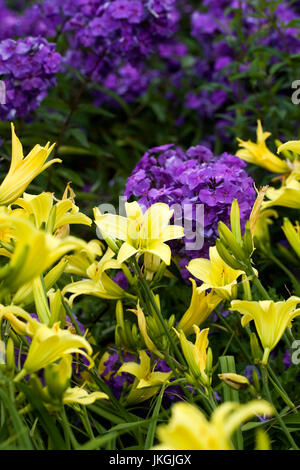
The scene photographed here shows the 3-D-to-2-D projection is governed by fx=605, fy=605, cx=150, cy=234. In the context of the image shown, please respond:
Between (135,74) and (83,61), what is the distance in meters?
0.22

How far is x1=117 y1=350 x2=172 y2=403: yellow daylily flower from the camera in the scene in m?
0.88

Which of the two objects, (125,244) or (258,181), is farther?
(258,181)

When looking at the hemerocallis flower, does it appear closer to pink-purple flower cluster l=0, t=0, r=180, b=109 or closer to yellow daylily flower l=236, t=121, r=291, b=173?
yellow daylily flower l=236, t=121, r=291, b=173

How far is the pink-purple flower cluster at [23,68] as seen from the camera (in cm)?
139

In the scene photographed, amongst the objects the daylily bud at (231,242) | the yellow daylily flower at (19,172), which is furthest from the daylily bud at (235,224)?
the yellow daylily flower at (19,172)

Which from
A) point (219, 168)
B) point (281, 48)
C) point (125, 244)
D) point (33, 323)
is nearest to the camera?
point (33, 323)

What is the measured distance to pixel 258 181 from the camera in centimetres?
153

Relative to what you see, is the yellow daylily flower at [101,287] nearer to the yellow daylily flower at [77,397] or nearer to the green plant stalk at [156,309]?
the green plant stalk at [156,309]

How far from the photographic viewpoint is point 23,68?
A: 1.39 metres

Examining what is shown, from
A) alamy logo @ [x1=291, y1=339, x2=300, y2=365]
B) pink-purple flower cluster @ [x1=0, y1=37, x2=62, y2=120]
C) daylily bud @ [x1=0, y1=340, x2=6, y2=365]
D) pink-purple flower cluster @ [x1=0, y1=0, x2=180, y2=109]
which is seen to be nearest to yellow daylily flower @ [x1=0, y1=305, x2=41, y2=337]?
daylily bud @ [x1=0, y1=340, x2=6, y2=365]

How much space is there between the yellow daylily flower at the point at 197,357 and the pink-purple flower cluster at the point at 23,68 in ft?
2.65

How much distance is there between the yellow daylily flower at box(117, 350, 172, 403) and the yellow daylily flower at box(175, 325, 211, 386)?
0.08 m
